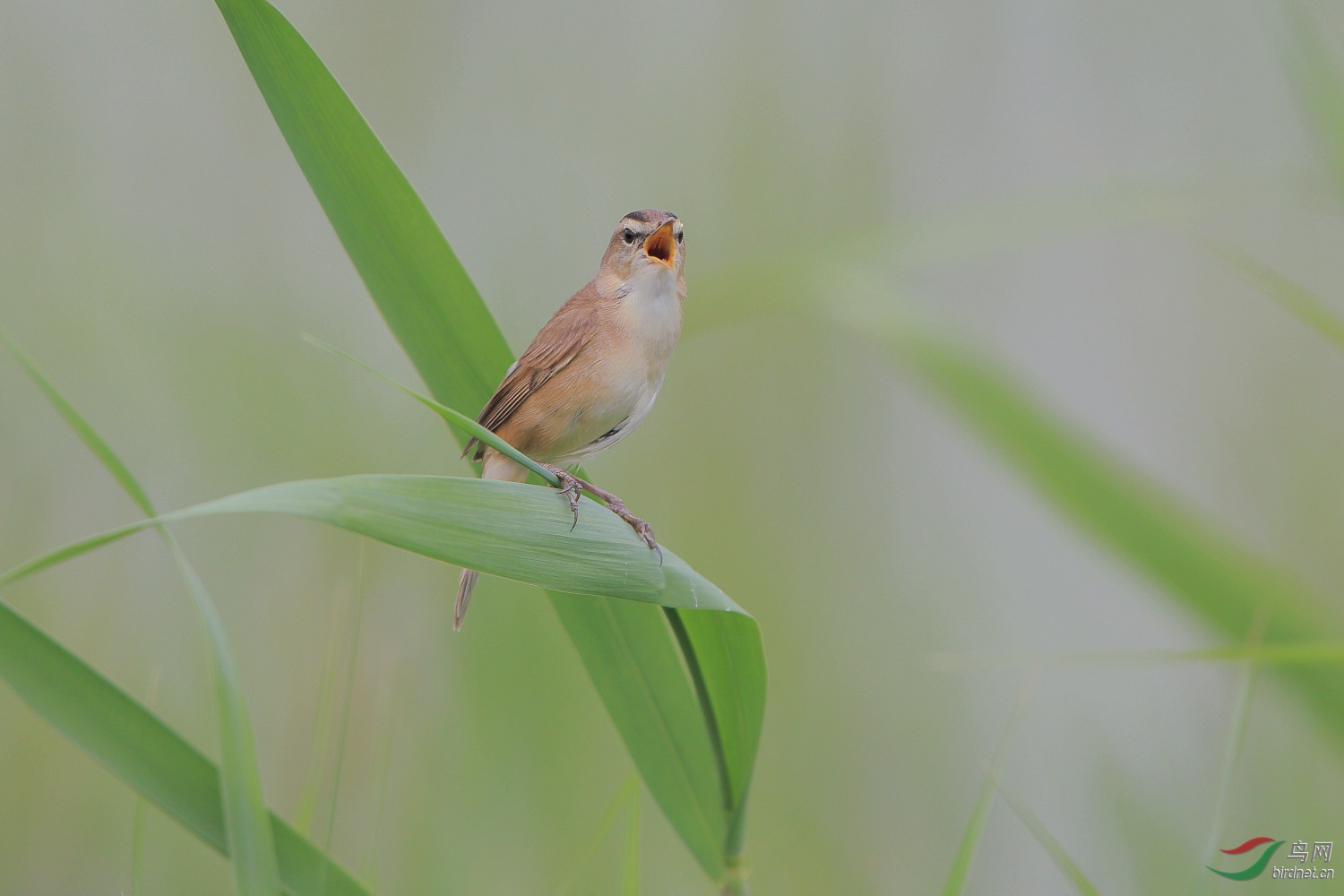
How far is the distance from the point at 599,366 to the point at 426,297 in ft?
1.64

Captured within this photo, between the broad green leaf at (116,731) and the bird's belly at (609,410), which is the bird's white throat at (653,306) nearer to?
the bird's belly at (609,410)

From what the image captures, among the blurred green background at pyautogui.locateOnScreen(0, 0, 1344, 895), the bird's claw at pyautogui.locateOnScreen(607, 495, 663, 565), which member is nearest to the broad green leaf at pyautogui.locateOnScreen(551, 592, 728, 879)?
the bird's claw at pyautogui.locateOnScreen(607, 495, 663, 565)

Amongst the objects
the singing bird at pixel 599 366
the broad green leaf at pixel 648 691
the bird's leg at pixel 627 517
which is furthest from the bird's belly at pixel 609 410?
the broad green leaf at pixel 648 691

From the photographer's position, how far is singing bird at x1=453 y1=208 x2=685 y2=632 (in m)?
1.75

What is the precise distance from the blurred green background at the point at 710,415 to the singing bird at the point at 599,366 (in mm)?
226

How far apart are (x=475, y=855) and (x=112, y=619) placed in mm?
1511

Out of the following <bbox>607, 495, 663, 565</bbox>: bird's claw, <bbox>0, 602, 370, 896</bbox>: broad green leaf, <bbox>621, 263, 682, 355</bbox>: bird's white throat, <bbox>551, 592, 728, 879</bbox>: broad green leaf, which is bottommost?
<bbox>0, 602, 370, 896</bbox>: broad green leaf

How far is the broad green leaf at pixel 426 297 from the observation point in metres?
1.17

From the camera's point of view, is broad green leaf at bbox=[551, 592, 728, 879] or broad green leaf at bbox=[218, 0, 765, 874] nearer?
broad green leaf at bbox=[218, 0, 765, 874]

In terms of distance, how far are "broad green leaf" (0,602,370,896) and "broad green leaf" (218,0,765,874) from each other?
42 cm

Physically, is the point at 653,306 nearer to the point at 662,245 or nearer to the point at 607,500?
the point at 662,245

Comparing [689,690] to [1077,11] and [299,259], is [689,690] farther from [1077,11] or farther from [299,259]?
[1077,11]
